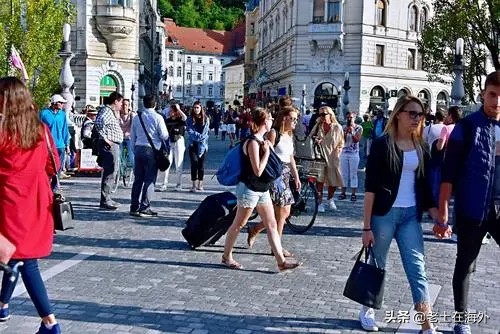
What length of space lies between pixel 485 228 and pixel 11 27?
24651mm

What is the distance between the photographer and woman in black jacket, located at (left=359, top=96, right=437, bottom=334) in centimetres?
507

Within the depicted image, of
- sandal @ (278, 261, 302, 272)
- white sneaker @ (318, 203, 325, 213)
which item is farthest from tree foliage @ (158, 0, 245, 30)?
sandal @ (278, 261, 302, 272)

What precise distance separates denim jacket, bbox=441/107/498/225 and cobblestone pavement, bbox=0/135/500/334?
124cm

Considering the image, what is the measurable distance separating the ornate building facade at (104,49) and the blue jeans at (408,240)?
41193mm

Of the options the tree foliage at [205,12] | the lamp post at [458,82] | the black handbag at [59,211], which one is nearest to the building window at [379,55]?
the lamp post at [458,82]

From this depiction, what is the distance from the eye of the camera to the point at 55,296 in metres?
6.19

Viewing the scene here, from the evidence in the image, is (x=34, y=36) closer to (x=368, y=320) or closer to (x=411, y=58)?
(x=368, y=320)

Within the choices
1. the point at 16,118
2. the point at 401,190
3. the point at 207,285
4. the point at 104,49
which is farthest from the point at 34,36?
the point at 401,190

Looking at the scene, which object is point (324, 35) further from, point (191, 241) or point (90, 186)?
point (191, 241)

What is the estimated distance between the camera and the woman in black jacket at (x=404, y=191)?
5070 mm

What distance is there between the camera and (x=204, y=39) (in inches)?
5138

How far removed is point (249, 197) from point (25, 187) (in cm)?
309

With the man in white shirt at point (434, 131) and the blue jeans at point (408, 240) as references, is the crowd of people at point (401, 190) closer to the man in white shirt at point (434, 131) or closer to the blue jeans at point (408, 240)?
the blue jeans at point (408, 240)

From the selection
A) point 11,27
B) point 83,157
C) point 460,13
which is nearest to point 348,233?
point 83,157
